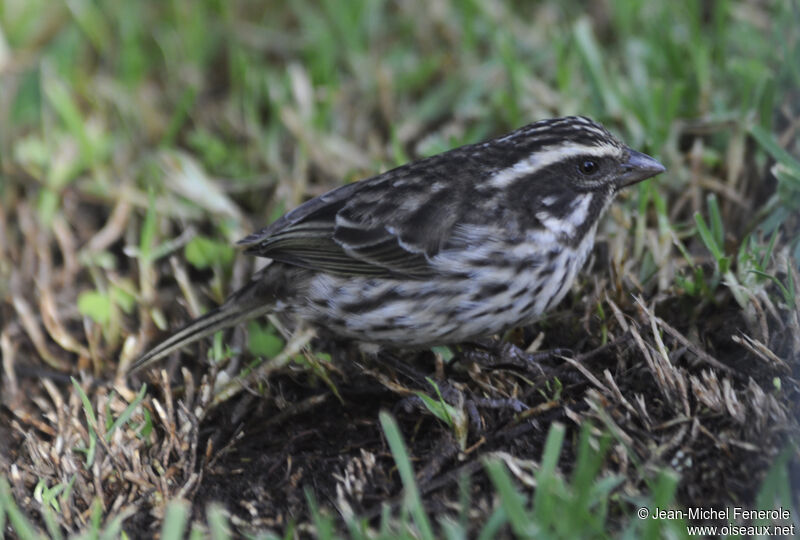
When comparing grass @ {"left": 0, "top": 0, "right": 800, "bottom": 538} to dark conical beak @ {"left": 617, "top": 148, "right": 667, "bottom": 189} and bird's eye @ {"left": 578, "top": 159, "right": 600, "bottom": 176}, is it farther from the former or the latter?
bird's eye @ {"left": 578, "top": 159, "right": 600, "bottom": 176}

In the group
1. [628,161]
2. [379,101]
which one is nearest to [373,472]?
[628,161]

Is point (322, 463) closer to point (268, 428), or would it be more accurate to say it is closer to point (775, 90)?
point (268, 428)

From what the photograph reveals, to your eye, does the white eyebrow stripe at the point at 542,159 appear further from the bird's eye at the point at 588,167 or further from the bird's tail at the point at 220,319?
the bird's tail at the point at 220,319

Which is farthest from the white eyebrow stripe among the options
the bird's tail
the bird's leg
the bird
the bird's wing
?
the bird's tail

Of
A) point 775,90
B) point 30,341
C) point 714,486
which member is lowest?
point 30,341

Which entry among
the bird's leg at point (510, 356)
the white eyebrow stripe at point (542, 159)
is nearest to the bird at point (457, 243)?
the white eyebrow stripe at point (542, 159)

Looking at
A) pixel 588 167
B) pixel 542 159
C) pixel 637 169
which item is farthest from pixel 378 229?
pixel 637 169

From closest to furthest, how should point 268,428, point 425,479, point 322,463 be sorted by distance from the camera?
point 425,479, point 322,463, point 268,428
